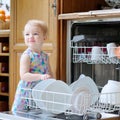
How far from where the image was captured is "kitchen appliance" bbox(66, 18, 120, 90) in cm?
216

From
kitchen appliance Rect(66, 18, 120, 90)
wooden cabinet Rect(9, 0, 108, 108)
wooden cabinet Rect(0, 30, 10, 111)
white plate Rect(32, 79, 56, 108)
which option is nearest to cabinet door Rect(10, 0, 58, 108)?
wooden cabinet Rect(9, 0, 108, 108)

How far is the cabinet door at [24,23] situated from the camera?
7.97 feet

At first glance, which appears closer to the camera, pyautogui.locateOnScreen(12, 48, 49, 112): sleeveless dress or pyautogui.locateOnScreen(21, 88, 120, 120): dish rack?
pyautogui.locateOnScreen(21, 88, 120, 120): dish rack

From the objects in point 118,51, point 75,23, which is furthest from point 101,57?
point 75,23

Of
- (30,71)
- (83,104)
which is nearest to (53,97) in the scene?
(83,104)

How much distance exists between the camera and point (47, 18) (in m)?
2.49

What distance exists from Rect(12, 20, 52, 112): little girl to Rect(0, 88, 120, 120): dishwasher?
0.12 m

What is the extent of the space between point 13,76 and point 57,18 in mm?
611

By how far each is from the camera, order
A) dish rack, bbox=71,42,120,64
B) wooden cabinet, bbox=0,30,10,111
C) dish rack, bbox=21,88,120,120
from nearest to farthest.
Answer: dish rack, bbox=21,88,120,120, dish rack, bbox=71,42,120,64, wooden cabinet, bbox=0,30,10,111

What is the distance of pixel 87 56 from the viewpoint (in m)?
2.21

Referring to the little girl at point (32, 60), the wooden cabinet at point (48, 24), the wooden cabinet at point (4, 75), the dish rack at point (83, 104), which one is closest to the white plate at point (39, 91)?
the dish rack at point (83, 104)

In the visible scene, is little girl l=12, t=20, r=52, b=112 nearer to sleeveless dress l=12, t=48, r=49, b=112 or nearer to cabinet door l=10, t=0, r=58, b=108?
sleeveless dress l=12, t=48, r=49, b=112

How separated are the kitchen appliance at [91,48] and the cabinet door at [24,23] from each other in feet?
0.37

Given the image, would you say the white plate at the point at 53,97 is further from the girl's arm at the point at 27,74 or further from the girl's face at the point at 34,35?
the girl's face at the point at 34,35
